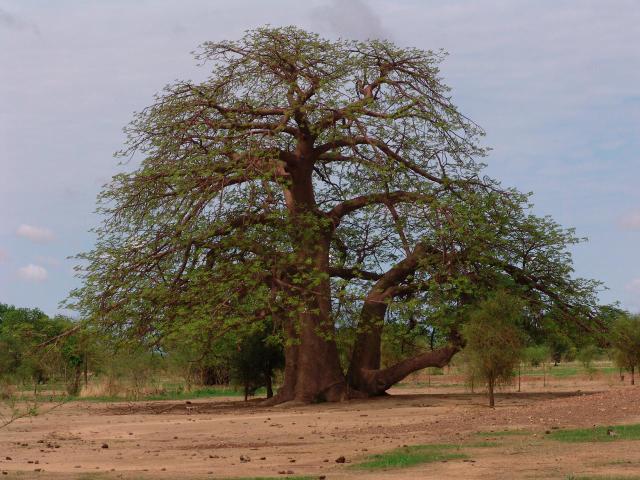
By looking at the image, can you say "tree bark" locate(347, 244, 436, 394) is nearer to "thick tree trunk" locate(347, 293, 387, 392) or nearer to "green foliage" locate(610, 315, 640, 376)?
"thick tree trunk" locate(347, 293, 387, 392)

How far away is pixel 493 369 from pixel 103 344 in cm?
1144

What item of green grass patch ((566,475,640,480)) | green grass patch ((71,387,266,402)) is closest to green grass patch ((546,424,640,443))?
green grass patch ((566,475,640,480))

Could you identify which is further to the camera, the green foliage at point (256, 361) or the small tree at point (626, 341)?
the green foliage at point (256, 361)

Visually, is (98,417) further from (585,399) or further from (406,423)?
(585,399)

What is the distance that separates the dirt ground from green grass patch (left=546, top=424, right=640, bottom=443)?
0.37 metres

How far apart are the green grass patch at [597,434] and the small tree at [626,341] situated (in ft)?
43.8

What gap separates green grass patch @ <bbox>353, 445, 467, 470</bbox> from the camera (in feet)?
46.1

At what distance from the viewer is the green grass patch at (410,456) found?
46.1ft

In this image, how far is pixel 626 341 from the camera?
32344mm

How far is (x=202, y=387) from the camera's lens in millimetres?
44312

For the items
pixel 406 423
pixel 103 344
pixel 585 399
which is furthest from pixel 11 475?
pixel 103 344

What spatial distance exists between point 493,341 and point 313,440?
25.2ft

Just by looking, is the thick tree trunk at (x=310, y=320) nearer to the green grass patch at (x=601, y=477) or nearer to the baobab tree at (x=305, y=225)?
the baobab tree at (x=305, y=225)

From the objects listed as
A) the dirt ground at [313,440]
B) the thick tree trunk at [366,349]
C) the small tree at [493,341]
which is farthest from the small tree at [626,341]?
the thick tree trunk at [366,349]
